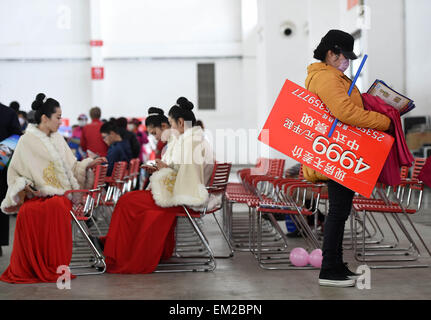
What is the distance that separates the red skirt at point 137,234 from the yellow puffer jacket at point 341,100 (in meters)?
1.32

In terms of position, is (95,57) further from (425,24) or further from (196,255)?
(196,255)

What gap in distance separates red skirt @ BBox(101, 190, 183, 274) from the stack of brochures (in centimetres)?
166

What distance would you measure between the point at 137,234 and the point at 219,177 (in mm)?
775

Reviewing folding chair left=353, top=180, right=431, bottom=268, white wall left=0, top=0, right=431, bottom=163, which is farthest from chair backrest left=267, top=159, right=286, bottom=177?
→ white wall left=0, top=0, right=431, bottom=163

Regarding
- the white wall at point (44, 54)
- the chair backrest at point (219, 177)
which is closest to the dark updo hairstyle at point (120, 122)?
the chair backrest at point (219, 177)

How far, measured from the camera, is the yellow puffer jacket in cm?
349

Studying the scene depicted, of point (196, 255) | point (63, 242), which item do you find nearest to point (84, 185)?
point (63, 242)

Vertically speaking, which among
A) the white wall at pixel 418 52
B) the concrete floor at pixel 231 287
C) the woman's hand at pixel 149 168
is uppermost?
the white wall at pixel 418 52

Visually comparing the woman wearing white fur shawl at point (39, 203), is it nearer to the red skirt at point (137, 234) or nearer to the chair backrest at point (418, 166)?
the red skirt at point (137, 234)

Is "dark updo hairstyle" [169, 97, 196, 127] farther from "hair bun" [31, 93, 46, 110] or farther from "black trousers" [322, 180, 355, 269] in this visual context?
"black trousers" [322, 180, 355, 269]

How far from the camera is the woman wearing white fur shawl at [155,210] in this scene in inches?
174

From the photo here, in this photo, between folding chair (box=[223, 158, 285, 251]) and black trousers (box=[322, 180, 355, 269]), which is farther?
folding chair (box=[223, 158, 285, 251])

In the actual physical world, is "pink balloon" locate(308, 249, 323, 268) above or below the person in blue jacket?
below

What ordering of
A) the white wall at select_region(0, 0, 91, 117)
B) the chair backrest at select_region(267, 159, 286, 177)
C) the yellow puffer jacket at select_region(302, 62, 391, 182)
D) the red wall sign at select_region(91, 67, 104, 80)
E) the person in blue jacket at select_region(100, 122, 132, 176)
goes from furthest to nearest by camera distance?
the white wall at select_region(0, 0, 91, 117)
the red wall sign at select_region(91, 67, 104, 80)
the person in blue jacket at select_region(100, 122, 132, 176)
the chair backrest at select_region(267, 159, 286, 177)
the yellow puffer jacket at select_region(302, 62, 391, 182)
